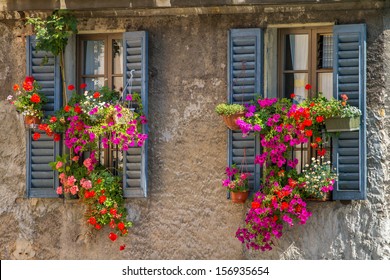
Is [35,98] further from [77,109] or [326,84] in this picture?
[326,84]

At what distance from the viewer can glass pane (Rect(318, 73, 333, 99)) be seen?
12.4m

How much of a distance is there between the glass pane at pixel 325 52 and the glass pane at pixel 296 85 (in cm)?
21

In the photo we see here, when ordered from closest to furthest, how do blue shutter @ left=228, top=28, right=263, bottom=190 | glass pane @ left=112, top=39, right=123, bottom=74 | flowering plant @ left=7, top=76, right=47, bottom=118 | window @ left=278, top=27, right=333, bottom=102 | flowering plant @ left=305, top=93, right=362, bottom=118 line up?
1. flowering plant @ left=305, top=93, right=362, bottom=118
2. blue shutter @ left=228, top=28, right=263, bottom=190
3. window @ left=278, top=27, right=333, bottom=102
4. flowering plant @ left=7, top=76, right=47, bottom=118
5. glass pane @ left=112, top=39, right=123, bottom=74

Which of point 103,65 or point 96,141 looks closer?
point 96,141

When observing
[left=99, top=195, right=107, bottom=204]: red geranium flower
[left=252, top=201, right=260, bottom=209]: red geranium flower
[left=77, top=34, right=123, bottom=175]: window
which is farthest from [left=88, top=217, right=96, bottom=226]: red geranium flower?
[left=252, top=201, right=260, bottom=209]: red geranium flower

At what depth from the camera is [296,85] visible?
12.6 meters

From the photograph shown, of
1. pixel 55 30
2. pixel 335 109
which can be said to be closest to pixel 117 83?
pixel 55 30

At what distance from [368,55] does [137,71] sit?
2.33 metres

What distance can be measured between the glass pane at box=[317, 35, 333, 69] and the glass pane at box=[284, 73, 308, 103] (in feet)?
0.68

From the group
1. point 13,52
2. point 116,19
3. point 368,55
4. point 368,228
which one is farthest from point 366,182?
point 13,52

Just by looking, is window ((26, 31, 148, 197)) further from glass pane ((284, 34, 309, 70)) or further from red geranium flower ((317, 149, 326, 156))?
red geranium flower ((317, 149, 326, 156))

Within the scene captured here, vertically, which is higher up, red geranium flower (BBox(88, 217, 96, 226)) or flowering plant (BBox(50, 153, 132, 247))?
flowering plant (BBox(50, 153, 132, 247))

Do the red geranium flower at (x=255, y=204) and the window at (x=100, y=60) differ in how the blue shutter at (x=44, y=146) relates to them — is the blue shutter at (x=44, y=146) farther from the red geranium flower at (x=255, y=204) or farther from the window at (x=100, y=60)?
the red geranium flower at (x=255, y=204)

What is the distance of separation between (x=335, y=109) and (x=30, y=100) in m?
3.13
